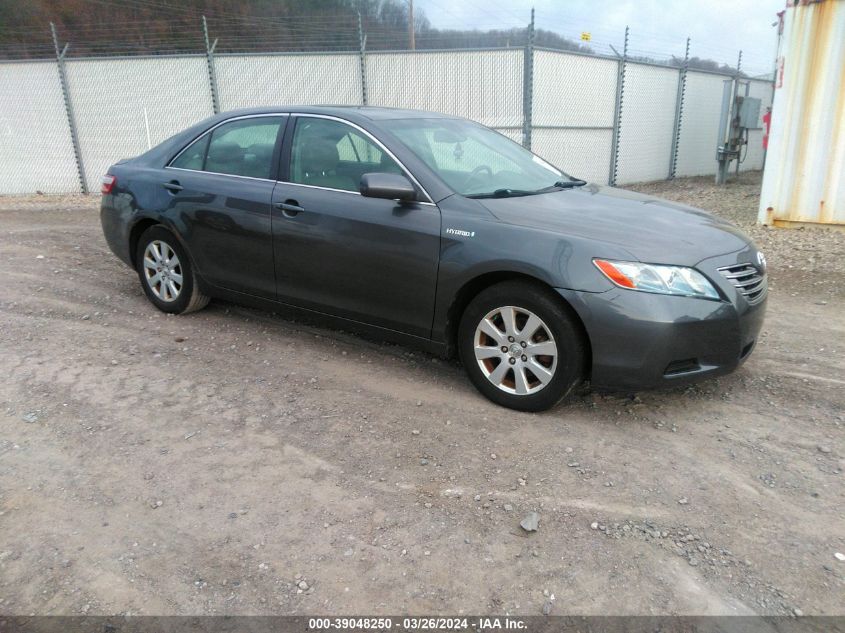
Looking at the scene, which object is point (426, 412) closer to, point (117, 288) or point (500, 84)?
point (117, 288)

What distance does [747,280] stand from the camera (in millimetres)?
3635

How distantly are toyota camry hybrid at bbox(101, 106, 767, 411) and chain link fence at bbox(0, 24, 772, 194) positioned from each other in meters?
7.73

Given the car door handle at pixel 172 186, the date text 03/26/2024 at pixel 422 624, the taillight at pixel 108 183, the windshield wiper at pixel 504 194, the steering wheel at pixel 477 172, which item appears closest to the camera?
the date text 03/26/2024 at pixel 422 624

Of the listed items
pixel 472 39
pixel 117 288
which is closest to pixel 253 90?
pixel 472 39

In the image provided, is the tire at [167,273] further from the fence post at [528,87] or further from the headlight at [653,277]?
→ the fence post at [528,87]

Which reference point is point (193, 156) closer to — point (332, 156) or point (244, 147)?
point (244, 147)

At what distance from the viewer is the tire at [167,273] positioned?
5156 mm

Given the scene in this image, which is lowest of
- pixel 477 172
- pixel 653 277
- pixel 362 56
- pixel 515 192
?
pixel 653 277

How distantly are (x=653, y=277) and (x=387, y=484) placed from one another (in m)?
1.69

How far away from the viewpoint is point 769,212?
28.4 ft

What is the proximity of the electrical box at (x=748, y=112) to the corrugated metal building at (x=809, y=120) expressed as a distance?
6.46 metres

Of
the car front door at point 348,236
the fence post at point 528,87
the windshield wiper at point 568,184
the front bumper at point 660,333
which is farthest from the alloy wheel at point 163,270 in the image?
the fence post at point 528,87

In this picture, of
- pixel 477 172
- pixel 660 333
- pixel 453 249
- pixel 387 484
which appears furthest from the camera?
pixel 477 172

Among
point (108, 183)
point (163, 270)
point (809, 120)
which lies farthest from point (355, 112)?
point (809, 120)
